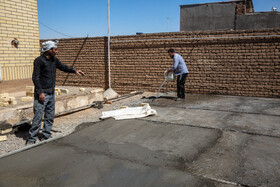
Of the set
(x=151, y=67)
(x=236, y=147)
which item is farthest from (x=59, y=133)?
(x=151, y=67)

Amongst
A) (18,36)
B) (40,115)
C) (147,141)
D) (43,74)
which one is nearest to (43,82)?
(43,74)

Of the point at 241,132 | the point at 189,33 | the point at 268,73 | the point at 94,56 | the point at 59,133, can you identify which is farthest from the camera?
the point at 94,56

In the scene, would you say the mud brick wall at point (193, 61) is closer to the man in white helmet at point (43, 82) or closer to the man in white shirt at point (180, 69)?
the man in white shirt at point (180, 69)

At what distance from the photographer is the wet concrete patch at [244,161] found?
2.90 meters

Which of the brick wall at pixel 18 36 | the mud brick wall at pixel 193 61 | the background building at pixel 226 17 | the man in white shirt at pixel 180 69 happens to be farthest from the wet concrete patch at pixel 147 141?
the background building at pixel 226 17

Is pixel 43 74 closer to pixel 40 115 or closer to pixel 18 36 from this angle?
pixel 40 115

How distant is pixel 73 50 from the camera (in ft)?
38.9

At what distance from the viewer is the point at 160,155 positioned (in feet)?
11.9

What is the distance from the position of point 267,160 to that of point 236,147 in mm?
562

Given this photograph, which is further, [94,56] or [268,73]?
[94,56]

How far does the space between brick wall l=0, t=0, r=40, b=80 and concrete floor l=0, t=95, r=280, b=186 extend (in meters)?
4.03

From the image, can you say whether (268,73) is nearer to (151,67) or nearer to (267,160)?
(151,67)

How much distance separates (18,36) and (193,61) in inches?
251

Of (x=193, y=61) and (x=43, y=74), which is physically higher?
(x=193, y=61)
